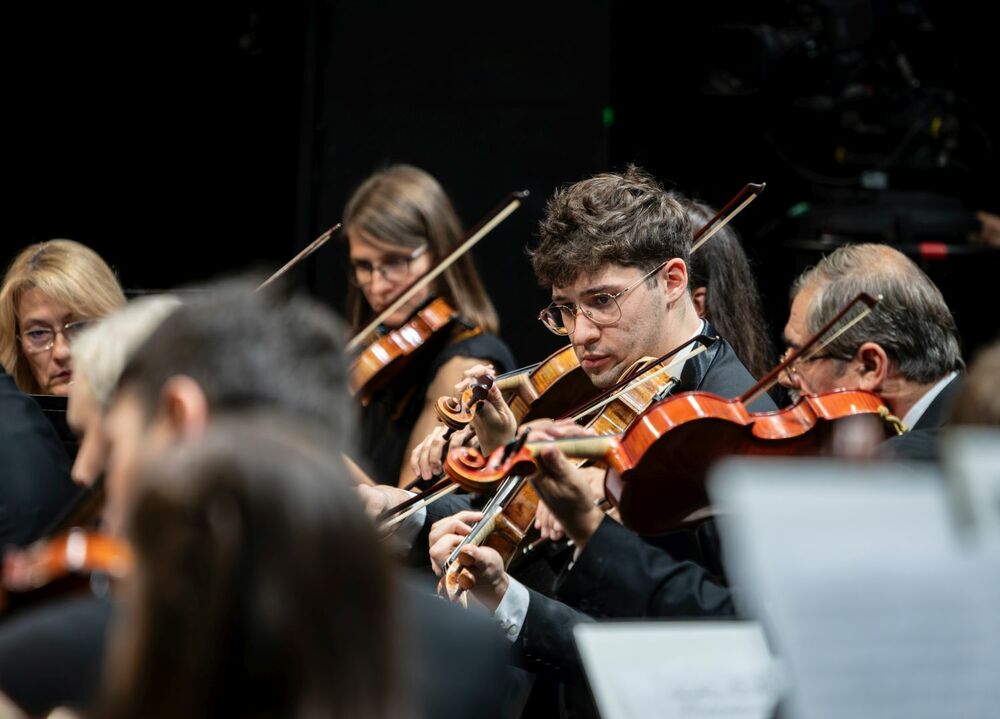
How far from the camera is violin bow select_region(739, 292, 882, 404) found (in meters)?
2.63

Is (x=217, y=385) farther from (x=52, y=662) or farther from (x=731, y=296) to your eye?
(x=731, y=296)

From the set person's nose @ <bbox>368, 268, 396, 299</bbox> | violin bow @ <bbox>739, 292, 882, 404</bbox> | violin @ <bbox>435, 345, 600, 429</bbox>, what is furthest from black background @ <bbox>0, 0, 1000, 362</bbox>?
violin bow @ <bbox>739, 292, 882, 404</bbox>

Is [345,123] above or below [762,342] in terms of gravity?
above

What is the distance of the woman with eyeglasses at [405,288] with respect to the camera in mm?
4059

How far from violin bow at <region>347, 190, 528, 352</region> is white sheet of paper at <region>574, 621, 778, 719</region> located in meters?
1.72

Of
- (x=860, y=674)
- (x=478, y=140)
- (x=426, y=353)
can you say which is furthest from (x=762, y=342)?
(x=860, y=674)

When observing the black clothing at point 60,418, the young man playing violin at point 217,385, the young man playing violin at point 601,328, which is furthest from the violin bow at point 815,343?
the black clothing at point 60,418

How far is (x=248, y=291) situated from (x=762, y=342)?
2.26 meters

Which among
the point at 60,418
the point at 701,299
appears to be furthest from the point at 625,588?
the point at 60,418

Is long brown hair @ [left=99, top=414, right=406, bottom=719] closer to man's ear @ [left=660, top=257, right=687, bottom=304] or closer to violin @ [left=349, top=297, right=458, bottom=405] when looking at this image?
man's ear @ [left=660, top=257, right=687, bottom=304]

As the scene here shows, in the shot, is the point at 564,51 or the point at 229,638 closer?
the point at 229,638

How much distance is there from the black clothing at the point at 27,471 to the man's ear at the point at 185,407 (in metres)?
1.46

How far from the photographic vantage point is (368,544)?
Answer: 1265mm

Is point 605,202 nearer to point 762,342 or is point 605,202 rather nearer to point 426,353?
point 762,342
